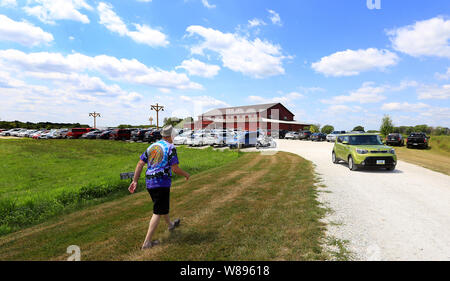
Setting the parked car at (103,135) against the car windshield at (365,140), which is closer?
the car windshield at (365,140)

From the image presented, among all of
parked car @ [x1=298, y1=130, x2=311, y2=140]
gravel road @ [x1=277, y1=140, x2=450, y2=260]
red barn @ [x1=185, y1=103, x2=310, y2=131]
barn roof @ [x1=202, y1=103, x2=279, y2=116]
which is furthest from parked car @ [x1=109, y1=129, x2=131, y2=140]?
barn roof @ [x1=202, y1=103, x2=279, y2=116]

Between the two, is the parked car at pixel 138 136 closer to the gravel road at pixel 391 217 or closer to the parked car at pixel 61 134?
the parked car at pixel 61 134

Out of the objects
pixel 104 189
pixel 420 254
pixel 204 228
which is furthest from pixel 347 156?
pixel 104 189

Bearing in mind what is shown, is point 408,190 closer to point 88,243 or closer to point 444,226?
point 444,226

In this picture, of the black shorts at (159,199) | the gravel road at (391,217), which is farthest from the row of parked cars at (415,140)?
the black shorts at (159,199)

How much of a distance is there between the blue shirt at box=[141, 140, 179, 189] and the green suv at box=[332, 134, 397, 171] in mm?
10415

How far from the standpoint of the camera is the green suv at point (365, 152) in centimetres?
1078

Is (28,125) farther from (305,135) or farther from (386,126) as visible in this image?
(386,126)

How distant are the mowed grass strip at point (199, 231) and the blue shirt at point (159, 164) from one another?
1.10 meters

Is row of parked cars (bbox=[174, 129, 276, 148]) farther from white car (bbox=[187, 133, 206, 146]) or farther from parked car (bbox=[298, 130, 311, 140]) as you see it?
parked car (bbox=[298, 130, 311, 140])

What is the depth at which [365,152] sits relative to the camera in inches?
432

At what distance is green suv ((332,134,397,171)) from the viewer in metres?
10.8
